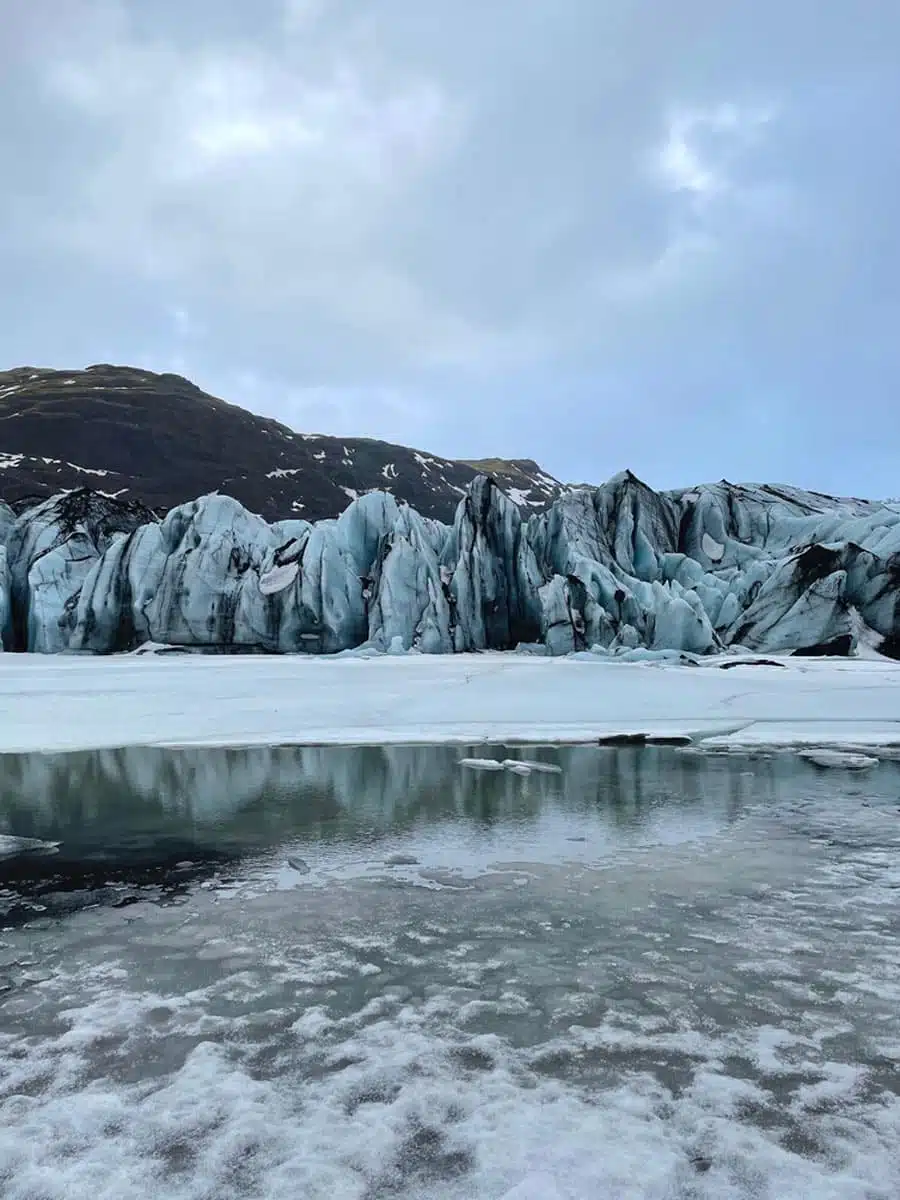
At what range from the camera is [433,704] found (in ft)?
52.9

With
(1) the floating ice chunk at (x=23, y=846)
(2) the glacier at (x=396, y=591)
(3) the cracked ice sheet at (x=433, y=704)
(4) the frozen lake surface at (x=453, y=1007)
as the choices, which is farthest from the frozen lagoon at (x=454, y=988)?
(2) the glacier at (x=396, y=591)

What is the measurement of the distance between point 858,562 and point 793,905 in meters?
29.2

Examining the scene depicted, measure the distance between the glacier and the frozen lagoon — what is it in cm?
1968

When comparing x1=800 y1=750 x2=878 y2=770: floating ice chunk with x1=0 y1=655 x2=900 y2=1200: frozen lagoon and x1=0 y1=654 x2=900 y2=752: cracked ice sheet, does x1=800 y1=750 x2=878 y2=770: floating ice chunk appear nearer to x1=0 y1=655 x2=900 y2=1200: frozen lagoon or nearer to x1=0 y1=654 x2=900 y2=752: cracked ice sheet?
x1=0 y1=655 x2=900 y2=1200: frozen lagoon

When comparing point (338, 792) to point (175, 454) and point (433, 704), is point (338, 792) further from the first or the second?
point (175, 454)

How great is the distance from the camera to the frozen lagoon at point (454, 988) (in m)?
2.68

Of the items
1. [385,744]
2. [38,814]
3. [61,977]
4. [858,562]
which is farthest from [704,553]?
[61,977]

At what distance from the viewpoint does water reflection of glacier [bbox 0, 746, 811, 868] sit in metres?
7.43

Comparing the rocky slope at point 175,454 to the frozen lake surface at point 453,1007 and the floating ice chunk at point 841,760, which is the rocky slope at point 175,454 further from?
the frozen lake surface at point 453,1007

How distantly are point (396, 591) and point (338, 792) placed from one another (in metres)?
21.0

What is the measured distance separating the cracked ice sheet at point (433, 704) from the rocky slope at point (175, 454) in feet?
215

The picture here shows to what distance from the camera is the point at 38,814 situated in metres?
7.95

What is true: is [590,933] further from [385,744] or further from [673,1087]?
[385,744]

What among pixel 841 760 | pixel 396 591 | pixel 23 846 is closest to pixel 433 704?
pixel 841 760
